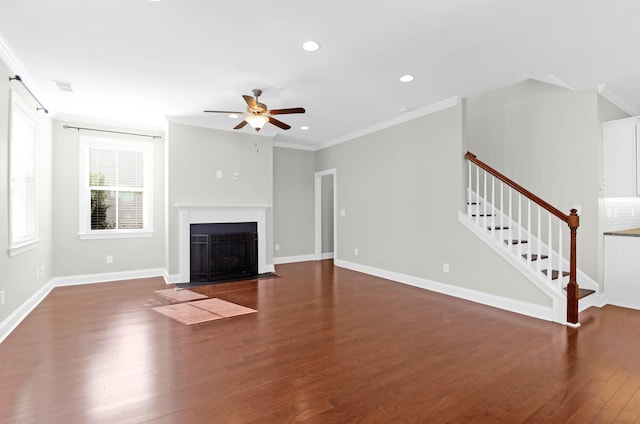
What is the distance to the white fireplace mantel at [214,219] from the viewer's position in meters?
5.39


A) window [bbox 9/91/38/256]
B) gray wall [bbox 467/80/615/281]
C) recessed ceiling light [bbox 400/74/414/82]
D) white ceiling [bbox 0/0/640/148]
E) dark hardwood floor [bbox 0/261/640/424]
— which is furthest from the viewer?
gray wall [bbox 467/80/615/281]

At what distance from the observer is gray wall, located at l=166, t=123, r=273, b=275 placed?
5.39 meters

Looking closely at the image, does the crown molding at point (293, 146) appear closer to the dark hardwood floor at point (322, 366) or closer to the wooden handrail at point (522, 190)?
the wooden handrail at point (522, 190)

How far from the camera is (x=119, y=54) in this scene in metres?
3.16

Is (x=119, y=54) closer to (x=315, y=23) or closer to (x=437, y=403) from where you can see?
(x=315, y=23)

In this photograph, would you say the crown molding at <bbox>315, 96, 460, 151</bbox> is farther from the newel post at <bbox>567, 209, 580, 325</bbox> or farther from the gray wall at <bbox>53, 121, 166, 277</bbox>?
the gray wall at <bbox>53, 121, 166, 277</bbox>

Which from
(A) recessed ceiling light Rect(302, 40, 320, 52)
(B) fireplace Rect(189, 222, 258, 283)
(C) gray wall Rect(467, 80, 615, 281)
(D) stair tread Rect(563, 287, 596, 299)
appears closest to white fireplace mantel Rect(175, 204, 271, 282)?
(B) fireplace Rect(189, 222, 258, 283)

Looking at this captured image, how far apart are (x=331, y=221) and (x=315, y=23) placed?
5713 millimetres

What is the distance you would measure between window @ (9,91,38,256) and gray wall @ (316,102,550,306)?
16.2 ft

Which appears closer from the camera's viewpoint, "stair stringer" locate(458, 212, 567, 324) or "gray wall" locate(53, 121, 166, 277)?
"stair stringer" locate(458, 212, 567, 324)

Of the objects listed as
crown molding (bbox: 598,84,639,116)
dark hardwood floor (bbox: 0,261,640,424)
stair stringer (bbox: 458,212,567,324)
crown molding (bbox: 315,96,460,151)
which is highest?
crown molding (bbox: 315,96,460,151)

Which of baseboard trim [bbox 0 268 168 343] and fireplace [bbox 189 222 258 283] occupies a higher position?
fireplace [bbox 189 222 258 283]

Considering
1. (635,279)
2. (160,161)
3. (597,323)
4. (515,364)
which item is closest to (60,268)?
(160,161)

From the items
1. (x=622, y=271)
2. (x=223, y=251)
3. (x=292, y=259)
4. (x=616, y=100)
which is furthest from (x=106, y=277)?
(x=616, y=100)
